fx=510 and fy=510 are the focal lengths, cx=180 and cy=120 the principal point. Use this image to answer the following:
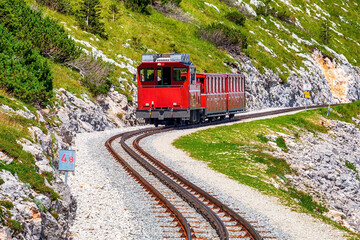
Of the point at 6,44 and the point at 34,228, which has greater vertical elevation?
the point at 6,44

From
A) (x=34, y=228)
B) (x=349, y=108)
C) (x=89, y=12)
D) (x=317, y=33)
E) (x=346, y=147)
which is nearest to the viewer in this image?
(x=34, y=228)

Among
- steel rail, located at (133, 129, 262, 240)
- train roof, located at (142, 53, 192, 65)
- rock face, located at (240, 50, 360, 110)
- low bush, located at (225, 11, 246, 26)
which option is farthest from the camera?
low bush, located at (225, 11, 246, 26)

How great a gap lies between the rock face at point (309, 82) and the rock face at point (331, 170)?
728 inches

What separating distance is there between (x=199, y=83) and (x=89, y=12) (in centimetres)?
1811

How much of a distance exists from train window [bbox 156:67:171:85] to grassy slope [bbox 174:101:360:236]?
386cm

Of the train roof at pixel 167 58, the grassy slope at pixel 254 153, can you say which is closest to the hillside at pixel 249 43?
the train roof at pixel 167 58

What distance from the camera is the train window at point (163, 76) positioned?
31562 millimetres

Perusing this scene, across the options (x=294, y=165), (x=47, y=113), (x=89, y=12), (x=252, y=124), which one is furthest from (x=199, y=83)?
(x=89, y=12)

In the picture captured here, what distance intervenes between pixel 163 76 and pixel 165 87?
733 millimetres

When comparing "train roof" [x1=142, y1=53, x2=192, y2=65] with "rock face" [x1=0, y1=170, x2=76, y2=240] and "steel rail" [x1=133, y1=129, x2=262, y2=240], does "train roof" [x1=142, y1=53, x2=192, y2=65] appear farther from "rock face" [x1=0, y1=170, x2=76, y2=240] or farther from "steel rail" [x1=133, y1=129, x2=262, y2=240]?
"rock face" [x1=0, y1=170, x2=76, y2=240]

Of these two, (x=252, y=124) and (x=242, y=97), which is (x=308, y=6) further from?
(x=252, y=124)

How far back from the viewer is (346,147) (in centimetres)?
3741

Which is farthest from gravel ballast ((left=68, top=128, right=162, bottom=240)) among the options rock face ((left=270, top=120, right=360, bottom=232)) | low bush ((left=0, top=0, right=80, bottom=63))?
low bush ((left=0, top=0, right=80, bottom=63))

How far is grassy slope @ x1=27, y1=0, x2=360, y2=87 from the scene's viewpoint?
49.4m
